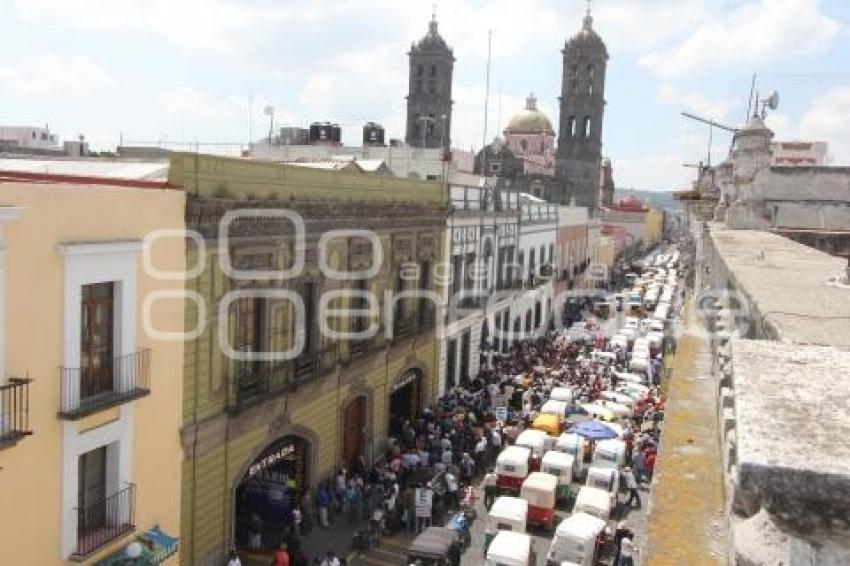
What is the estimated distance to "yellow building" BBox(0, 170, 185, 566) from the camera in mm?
10328

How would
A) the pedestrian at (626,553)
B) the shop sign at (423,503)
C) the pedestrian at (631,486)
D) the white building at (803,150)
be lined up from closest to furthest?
the pedestrian at (626,553), the shop sign at (423,503), the pedestrian at (631,486), the white building at (803,150)

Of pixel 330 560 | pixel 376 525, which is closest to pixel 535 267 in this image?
pixel 376 525

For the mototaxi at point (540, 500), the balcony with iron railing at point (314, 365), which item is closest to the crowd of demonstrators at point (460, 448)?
the mototaxi at point (540, 500)

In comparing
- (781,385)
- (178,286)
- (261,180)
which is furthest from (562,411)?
(781,385)

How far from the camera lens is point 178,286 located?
A: 13641 millimetres

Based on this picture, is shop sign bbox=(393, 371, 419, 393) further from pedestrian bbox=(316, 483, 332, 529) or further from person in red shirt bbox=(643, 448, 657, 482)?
person in red shirt bbox=(643, 448, 657, 482)

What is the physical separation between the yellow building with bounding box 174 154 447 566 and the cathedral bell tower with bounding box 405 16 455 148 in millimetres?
50935

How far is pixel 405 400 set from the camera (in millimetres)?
26094

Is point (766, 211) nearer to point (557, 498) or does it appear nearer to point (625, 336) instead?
point (557, 498)

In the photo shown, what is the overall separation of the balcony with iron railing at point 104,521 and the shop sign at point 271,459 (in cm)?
424

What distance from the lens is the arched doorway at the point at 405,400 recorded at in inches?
975

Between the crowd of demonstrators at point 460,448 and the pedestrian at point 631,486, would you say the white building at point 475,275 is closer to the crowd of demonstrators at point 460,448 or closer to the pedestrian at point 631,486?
the crowd of demonstrators at point 460,448

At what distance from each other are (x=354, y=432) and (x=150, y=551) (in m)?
8.98

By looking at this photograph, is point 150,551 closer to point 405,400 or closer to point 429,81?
point 405,400
